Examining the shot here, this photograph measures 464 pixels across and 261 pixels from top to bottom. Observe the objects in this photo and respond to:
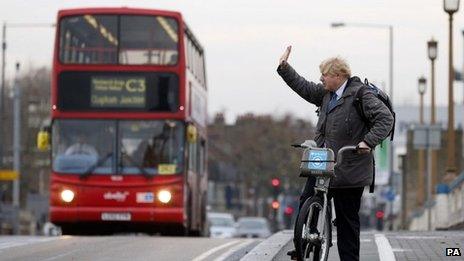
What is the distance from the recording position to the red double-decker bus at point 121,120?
3059cm

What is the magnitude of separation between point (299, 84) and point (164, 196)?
17.8 meters

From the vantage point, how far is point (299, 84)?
14.0 m

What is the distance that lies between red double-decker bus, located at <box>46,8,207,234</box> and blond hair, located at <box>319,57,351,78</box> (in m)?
17.1

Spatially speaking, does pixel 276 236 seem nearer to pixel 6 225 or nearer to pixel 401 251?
pixel 401 251

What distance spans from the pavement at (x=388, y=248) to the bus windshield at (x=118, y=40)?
9491 mm

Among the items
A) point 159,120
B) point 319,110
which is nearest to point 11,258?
point 319,110

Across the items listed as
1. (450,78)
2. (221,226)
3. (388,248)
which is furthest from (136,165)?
(221,226)

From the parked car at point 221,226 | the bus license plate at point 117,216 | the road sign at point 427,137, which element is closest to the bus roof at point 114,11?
the bus license plate at point 117,216

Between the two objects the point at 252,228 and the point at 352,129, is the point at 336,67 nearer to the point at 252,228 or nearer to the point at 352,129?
the point at 352,129

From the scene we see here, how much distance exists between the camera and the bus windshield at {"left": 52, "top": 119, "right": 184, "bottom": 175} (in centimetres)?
3094

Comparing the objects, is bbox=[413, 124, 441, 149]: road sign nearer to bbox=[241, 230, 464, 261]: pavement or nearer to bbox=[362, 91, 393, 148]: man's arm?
bbox=[241, 230, 464, 261]: pavement

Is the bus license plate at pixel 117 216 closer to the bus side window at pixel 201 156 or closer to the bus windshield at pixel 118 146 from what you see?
the bus windshield at pixel 118 146

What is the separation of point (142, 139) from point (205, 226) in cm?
878

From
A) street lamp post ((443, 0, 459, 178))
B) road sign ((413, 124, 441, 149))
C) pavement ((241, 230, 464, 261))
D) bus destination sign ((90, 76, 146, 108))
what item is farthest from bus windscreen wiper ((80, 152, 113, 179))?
road sign ((413, 124, 441, 149))
